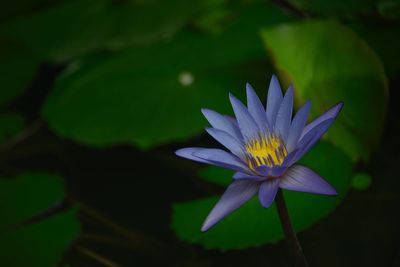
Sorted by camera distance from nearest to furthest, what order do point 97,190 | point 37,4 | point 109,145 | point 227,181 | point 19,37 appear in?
point 227,181, point 97,190, point 109,145, point 19,37, point 37,4

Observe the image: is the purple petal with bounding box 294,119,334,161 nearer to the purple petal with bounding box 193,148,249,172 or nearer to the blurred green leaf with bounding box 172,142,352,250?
the purple petal with bounding box 193,148,249,172

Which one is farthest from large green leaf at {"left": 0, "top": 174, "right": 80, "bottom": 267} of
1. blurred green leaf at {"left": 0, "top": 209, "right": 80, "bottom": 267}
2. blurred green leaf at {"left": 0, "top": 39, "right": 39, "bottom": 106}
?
blurred green leaf at {"left": 0, "top": 39, "right": 39, "bottom": 106}

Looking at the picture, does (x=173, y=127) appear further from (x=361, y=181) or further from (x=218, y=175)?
(x=361, y=181)

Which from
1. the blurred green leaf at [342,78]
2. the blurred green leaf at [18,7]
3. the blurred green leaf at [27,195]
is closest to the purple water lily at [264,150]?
the blurred green leaf at [342,78]

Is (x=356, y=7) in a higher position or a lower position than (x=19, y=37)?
higher

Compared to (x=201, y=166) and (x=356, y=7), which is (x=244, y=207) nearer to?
(x=201, y=166)

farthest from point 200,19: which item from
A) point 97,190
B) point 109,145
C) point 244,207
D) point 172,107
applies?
point 244,207

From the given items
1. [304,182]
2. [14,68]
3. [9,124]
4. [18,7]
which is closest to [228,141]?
[304,182]
